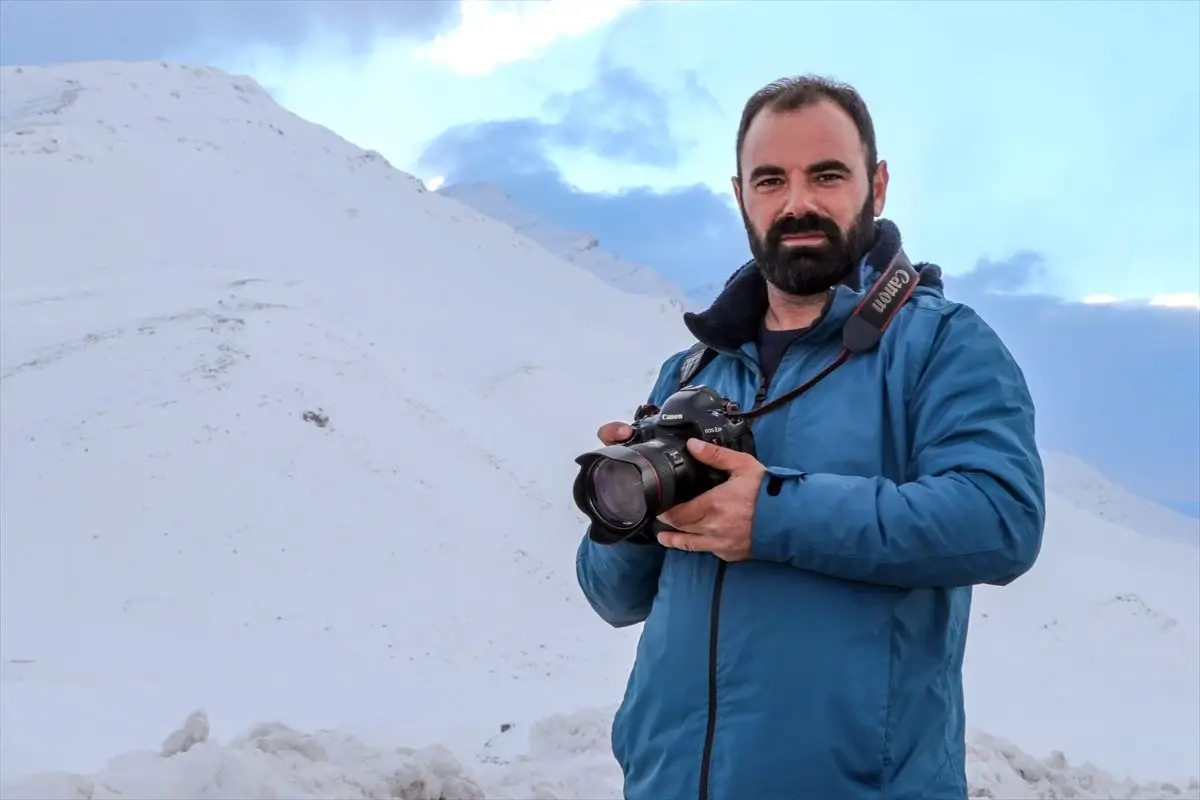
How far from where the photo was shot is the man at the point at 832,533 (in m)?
1.98

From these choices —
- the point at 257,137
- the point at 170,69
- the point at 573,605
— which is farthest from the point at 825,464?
the point at 170,69

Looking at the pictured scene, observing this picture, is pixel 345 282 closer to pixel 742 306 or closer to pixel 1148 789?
pixel 1148 789

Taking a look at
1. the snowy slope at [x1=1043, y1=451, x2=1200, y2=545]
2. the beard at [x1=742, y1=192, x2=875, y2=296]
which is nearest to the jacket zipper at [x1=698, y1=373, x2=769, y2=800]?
the beard at [x1=742, y1=192, x2=875, y2=296]

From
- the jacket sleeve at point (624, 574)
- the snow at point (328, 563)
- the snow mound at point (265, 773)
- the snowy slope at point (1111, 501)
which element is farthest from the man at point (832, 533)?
the snowy slope at point (1111, 501)

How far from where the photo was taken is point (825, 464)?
2176 millimetres

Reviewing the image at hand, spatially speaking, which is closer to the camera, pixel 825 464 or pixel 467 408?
pixel 825 464

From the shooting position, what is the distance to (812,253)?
2338 millimetres

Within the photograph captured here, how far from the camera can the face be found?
7.55 ft

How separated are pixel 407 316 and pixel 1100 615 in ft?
60.6

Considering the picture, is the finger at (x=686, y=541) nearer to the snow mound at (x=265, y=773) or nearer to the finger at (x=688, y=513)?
the finger at (x=688, y=513)

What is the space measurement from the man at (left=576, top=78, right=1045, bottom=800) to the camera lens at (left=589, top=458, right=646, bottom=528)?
0.29 ft

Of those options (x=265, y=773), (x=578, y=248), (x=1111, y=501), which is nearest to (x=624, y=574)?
(x=265, y=773)

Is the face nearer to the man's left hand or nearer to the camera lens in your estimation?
the man's left hand

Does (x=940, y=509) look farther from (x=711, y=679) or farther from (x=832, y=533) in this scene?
(x=711, y=679)
